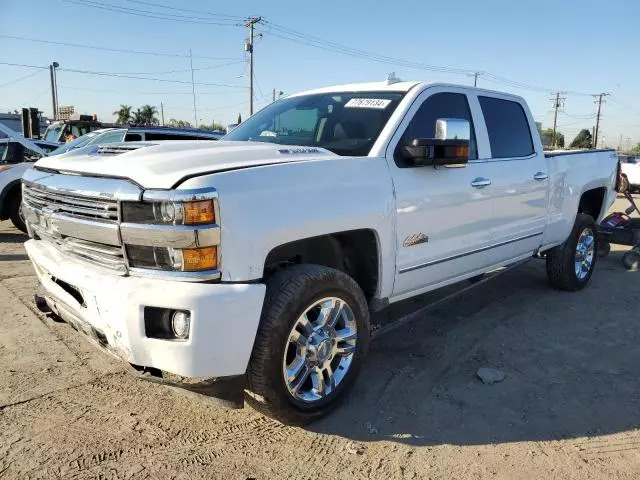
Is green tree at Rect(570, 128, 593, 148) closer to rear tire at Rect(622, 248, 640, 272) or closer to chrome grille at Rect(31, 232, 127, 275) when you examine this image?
rear tire at Rect(622, 248, 640, 272)

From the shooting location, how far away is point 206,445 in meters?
2.83

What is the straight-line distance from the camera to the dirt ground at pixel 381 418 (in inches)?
105

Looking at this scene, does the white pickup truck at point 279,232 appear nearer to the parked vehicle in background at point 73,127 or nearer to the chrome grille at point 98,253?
the chrome grille at point 98,253

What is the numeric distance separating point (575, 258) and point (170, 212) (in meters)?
4.86

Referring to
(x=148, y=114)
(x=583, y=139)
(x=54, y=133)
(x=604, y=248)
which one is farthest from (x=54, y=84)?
(x=583, y=139)

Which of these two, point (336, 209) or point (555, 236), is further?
point (555, 236)

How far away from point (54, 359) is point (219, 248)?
2.15 m

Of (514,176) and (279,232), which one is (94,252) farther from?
(514,176)

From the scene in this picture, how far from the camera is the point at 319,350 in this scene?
2990 millimetres

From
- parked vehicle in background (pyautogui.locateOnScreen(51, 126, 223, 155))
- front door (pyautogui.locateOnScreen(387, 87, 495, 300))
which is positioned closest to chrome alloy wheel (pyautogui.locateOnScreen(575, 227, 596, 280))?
front door (pyautogui.locateOnScreen(387, 87, 495, 300))

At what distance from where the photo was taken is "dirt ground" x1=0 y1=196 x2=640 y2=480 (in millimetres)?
2662

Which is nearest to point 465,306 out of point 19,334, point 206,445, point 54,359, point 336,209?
point 336,209

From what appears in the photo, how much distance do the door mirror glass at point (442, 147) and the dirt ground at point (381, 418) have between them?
148 centimetres

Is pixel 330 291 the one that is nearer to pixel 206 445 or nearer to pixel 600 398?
pixel 206 445
